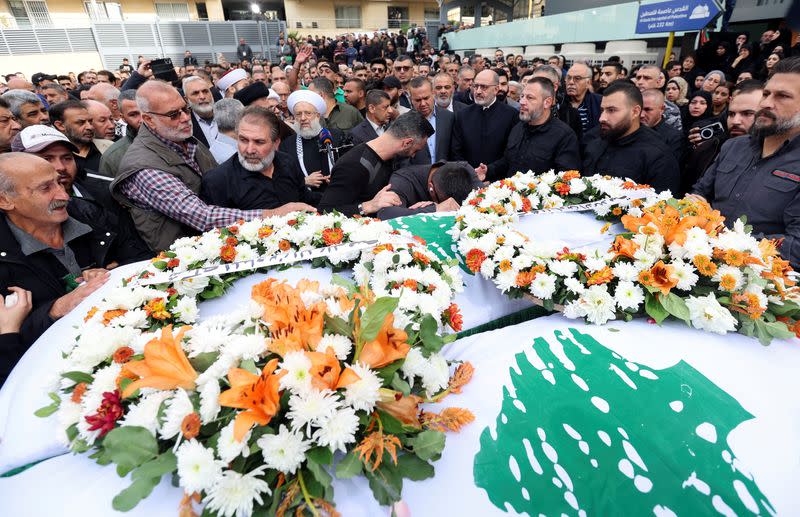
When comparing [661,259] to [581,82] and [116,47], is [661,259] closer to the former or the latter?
[581,82]

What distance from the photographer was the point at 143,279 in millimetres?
1904

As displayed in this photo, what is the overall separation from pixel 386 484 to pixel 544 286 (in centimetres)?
112

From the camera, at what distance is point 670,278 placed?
5.80ft

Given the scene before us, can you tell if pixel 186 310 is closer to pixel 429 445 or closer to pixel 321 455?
pixel 321 455

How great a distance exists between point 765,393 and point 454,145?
4189 mm

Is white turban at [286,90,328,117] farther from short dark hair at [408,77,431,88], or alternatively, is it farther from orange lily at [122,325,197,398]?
orange lily at [122,325,197,398]

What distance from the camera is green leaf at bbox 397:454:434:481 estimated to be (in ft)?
3.94

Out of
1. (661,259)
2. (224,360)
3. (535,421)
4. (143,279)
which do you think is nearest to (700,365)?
Answer: (661,259)

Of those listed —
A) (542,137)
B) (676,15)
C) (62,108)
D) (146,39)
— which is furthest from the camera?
(146,39)

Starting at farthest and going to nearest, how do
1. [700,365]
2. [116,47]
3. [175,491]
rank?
[116,47] → [700,365] → [175,491]

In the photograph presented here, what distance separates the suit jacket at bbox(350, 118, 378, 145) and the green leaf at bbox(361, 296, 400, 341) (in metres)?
3.82

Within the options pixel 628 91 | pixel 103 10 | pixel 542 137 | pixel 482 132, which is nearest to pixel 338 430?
pixel 628 91

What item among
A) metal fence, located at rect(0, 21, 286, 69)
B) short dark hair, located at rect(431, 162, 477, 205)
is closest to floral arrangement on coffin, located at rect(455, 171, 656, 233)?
short dark hair, located at rect(431, 162, 477, 205)

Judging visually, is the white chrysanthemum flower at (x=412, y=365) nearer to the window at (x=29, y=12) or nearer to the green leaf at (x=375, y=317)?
the green leaf at (x=375, y=317)
